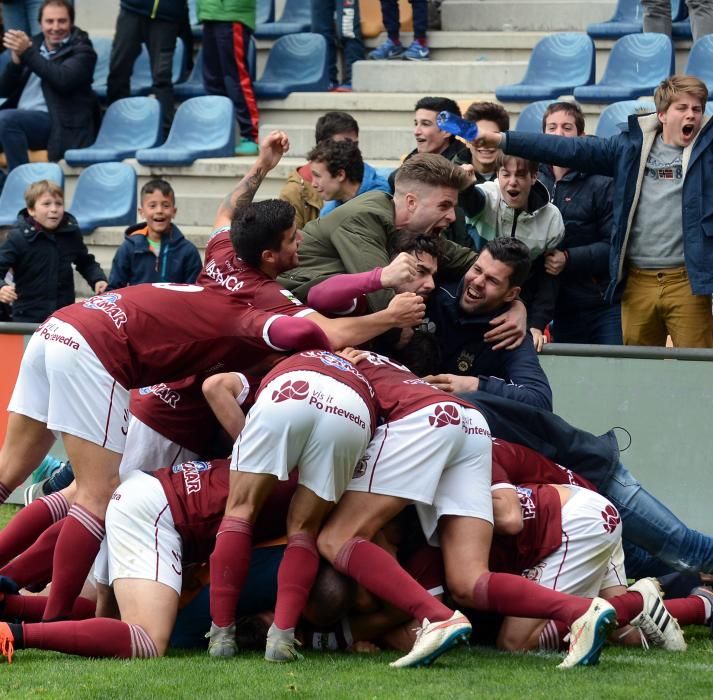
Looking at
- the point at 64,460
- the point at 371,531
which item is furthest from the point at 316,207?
the point at 371,531

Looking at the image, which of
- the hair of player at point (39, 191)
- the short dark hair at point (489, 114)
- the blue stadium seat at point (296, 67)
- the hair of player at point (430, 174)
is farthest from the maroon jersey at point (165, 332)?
the blue stadium seat at point (296, 67)

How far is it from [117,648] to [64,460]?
11.6ft

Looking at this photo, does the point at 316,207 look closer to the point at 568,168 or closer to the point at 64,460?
the point at 568,168

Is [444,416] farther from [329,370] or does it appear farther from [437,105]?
[437,105]

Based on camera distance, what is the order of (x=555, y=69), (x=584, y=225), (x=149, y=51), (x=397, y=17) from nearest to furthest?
(x=584, y=225) < (x=555, y=69) < (x=397, y=17) < (x=149, y=51)

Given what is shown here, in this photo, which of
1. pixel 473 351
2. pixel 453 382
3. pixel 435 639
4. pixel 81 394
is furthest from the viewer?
pixel 473 351

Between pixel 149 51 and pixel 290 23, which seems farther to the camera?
pixel 290 23

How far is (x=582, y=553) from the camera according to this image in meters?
5.52

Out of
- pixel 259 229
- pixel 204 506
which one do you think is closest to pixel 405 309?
pixel 259 229

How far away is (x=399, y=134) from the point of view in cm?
1154

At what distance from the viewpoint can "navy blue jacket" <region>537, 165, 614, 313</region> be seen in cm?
778

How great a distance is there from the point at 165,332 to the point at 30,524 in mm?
972

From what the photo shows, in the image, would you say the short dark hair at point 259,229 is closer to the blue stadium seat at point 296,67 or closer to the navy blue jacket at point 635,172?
the navy blue jacket at point 635,172

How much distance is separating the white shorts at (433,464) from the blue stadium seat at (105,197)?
6869 mm
